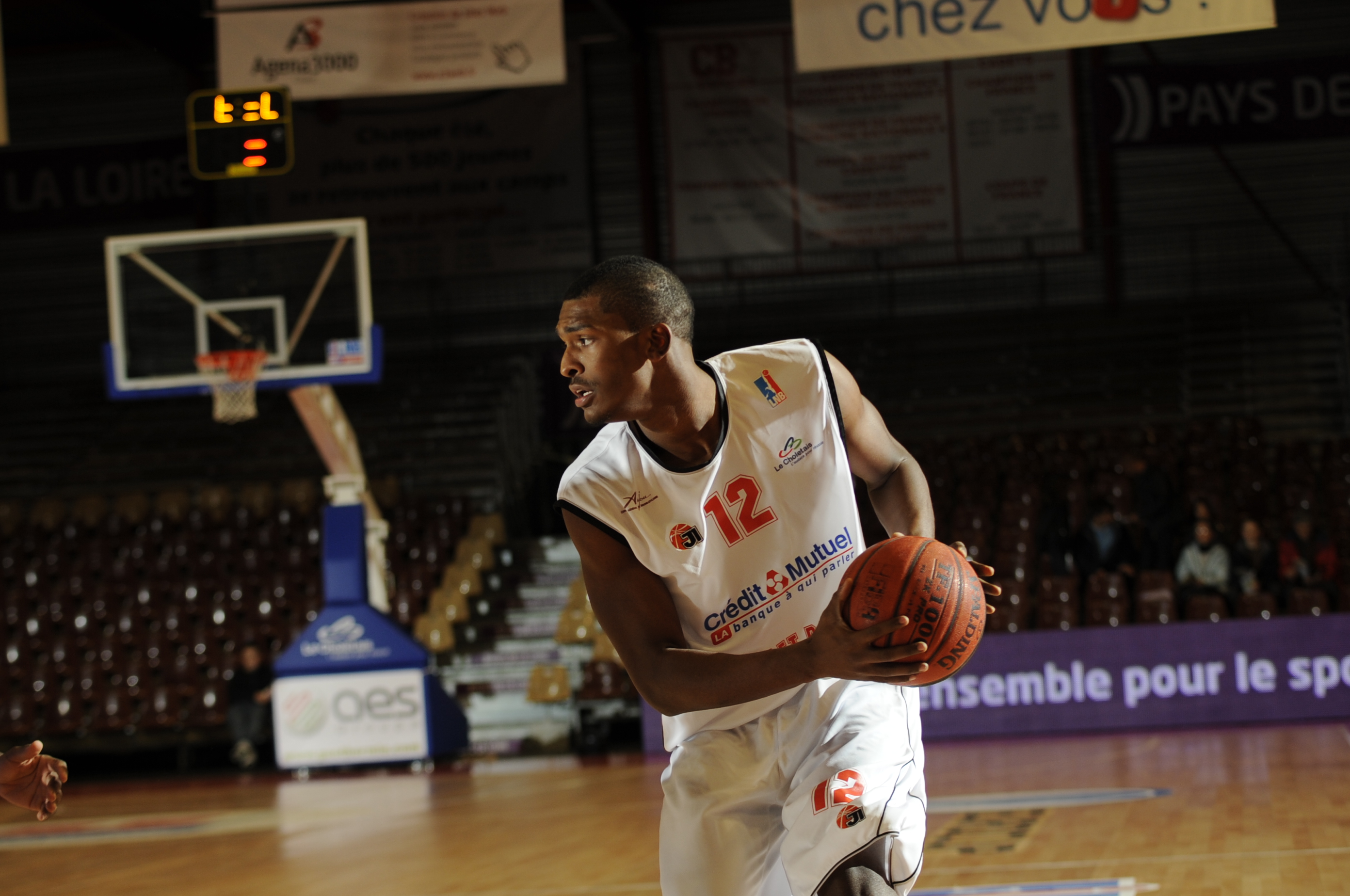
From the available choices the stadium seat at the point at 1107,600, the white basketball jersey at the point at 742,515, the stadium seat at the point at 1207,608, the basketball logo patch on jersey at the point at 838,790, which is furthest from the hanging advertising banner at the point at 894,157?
the basketball logo patch on jersey at the point at 838,790

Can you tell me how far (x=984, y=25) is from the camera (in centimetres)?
934

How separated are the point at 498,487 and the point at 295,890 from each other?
10344mm

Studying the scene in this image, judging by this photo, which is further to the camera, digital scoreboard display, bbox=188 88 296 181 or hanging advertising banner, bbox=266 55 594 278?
hanging advertising banner, bbox=266 55 594 278

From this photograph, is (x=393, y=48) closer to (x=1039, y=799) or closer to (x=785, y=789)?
(x=1039, y=799)

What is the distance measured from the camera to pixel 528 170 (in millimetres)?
19047

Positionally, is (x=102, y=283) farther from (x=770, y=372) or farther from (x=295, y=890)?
(x=770, y=372)

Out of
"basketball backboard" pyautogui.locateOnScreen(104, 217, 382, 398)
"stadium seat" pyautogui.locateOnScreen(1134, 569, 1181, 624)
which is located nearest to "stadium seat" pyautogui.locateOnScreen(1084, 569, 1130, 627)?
"stadium seat" pyautogui.locateOnScreen(1134, 569, 1181, 624)

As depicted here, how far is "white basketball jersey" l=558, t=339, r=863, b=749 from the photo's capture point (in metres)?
3.10

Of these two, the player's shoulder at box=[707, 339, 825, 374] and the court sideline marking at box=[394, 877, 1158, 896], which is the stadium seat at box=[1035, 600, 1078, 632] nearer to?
the court sideline marking at box=[394, 877, 1158, 896]

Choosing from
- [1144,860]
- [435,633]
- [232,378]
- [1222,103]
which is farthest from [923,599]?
[1222,103]

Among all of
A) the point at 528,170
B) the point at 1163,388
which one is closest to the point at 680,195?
the point at 528,170

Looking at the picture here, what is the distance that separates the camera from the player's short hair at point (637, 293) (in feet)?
9.72

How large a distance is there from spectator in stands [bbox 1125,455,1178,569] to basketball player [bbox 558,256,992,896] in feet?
32.4

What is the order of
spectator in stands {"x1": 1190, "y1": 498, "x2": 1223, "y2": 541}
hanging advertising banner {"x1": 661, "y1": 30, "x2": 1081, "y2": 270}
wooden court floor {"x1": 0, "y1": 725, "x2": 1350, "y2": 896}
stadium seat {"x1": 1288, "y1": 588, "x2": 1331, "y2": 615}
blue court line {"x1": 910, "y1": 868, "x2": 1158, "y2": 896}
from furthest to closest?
1. hanging advertising banner {"x1": 661, "y1": 30, "x2": 1081, "y2": 270}
2. spectator in stands {"x1": 1190, "y1": 498, "x2": 1223, "y2": 541}
3. stadium seat {"x1": 1288, "y1": 588, "x2": 1331, "y2": 615}
4. wooden court floor {"x1": 0, "y1": 725, "x2": 1350, "y2": 896}
5. blue court line {"x1": 910, "y1": 868, "x2": 1158, "y2": 896}
